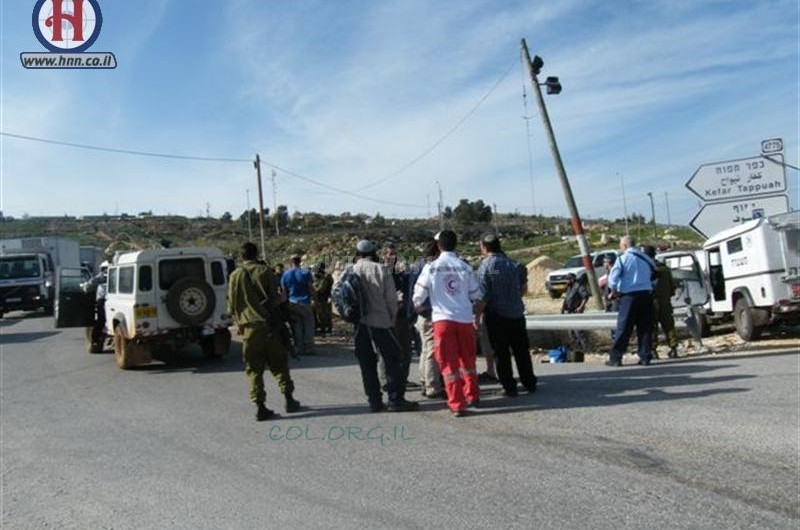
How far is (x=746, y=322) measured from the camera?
13055 millimetres

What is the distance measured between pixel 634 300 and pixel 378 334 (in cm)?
428

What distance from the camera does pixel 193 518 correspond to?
4691 mm

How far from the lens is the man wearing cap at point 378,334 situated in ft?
23.8

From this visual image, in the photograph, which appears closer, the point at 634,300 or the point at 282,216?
the point at 634,300

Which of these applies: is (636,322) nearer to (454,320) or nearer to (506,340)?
(506,340)

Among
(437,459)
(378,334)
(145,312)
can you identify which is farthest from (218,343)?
(437,459)

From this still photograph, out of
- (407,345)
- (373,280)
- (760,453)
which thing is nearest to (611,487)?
(760,453)

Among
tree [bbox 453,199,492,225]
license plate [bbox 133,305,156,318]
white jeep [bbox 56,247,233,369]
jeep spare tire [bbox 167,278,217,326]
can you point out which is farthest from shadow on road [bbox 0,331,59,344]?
tree [bbox 453,199,492,225]

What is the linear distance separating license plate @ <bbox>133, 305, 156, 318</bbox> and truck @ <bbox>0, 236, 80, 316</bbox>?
57.5 feet

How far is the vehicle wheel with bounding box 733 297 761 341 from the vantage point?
509 inches

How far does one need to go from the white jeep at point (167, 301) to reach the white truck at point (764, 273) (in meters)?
9.85

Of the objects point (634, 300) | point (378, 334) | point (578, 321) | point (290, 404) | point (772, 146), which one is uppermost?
point (772, 146)

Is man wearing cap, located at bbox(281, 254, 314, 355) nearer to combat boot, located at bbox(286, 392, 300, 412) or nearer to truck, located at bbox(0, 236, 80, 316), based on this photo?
combat boot, located at bbox(286, 392, 300, 412)

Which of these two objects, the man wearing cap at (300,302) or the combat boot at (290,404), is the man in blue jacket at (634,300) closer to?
the combat boot at (290,404)
